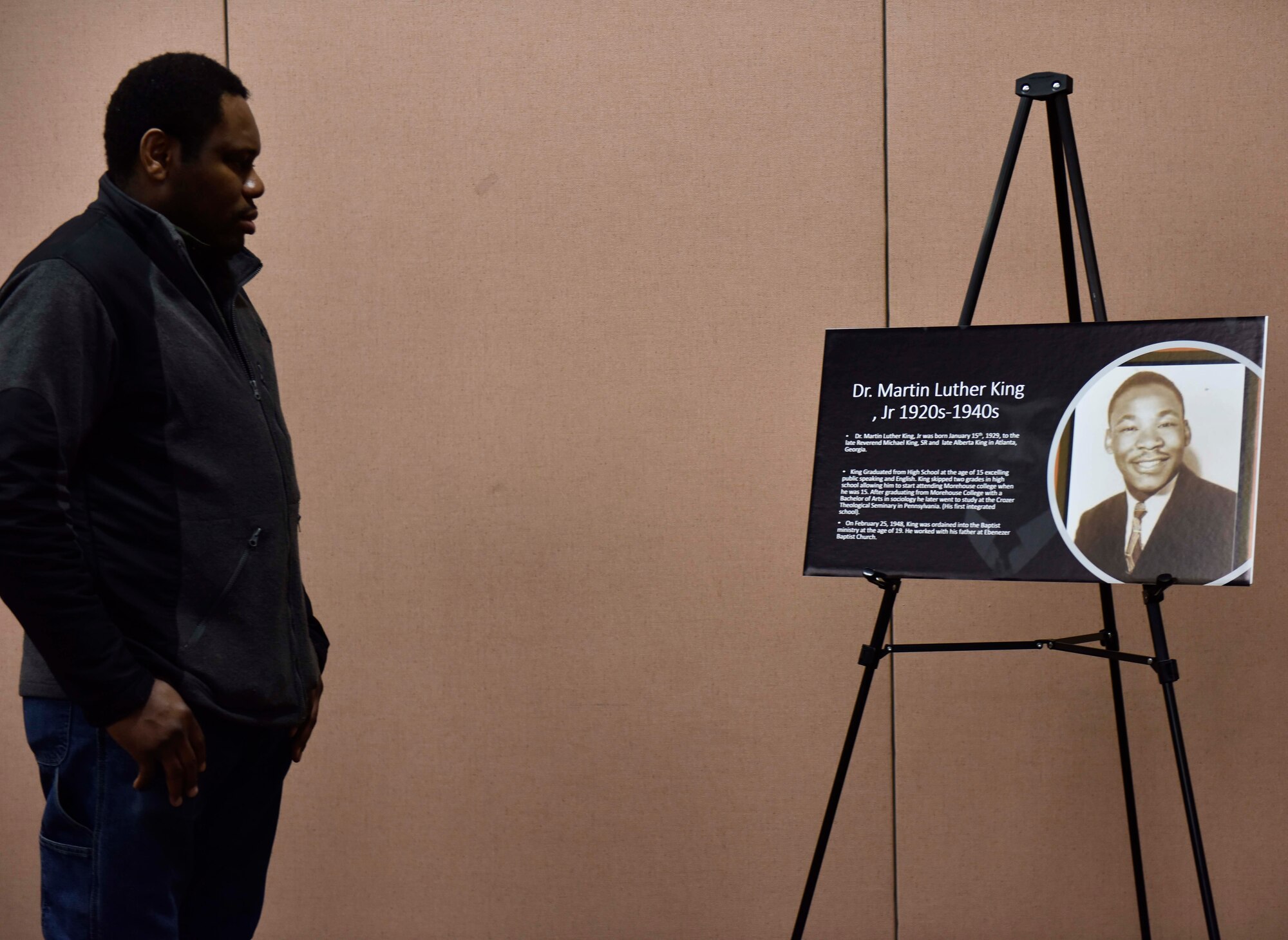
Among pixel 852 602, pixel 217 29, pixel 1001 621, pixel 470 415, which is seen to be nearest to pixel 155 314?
pixel 470 415

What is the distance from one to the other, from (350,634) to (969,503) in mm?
1441

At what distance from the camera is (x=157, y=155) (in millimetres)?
1372

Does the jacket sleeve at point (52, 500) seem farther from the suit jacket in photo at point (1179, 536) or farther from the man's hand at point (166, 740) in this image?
the suit jacket in photo at point (1179, 536)

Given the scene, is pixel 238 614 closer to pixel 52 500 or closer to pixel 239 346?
pixel 52 500

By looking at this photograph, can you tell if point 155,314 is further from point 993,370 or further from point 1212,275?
point 1212,275

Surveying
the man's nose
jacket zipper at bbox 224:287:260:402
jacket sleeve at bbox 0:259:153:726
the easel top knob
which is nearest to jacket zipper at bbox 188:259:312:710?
jacket zipper at bbox 224:287:260:402

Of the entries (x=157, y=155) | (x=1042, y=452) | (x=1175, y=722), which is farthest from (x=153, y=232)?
(x=1175, y=722)

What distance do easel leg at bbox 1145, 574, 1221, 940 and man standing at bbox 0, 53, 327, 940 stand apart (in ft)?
4.19

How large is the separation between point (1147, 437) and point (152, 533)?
145cm

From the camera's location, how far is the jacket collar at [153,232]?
1332 millimetres

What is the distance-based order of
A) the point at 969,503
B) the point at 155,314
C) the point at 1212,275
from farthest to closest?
the point at 1212,275, the point at 969,503, the point at 155,314

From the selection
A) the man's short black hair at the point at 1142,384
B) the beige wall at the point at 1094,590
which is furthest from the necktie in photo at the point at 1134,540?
the beige wall at the point at 1094,590

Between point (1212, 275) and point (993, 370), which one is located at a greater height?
point (1212, 275)

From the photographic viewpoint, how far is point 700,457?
2.32 meters
